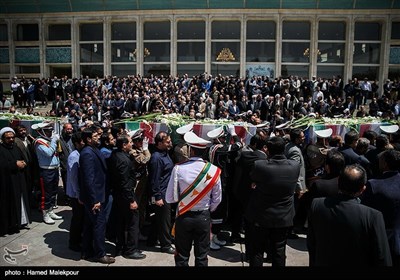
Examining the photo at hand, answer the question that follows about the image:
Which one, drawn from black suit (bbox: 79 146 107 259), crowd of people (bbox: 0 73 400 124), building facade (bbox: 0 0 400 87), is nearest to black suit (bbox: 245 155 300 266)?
black suit (bbox: 79 146 107 259)

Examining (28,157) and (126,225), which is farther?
(28,157)

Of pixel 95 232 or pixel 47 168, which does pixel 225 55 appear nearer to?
pixel 47 168

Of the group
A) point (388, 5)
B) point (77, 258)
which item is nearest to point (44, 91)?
point (77, 258)

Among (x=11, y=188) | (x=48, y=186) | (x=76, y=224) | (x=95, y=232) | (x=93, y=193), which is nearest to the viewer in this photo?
(x=93, y=193)

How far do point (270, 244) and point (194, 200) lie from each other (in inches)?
44.3

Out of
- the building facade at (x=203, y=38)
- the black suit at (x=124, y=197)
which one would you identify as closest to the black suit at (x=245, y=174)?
the black suit at (x=124, y=197)

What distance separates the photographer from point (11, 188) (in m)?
6.05

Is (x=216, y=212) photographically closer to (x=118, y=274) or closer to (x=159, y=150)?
(x=159, y=150)

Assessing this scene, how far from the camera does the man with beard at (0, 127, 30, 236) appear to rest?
5.92m

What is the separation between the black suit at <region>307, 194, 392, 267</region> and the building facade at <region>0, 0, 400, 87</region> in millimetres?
24635

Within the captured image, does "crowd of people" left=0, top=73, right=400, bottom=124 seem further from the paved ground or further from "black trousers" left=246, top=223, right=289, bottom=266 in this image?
"black trousers" left=246, top=223, right=289, bottom=266

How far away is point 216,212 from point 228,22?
2326cm

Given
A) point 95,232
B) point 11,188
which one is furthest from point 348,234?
point 11,188

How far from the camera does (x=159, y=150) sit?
5.48 metres
